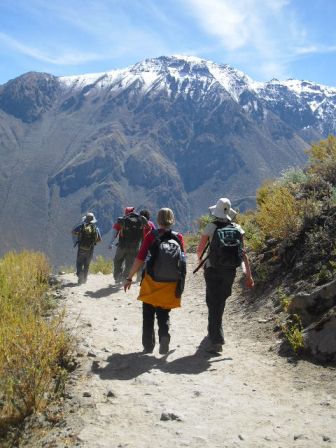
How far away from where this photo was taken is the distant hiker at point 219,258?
7.04 metres

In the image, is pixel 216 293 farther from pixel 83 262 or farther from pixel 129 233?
pixel 83 262

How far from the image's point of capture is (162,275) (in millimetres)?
6797

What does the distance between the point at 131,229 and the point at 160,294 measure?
674cm

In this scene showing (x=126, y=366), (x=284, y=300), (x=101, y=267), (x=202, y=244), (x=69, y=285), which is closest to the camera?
(x=126, y=366)

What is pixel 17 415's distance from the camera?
5039 millimetres

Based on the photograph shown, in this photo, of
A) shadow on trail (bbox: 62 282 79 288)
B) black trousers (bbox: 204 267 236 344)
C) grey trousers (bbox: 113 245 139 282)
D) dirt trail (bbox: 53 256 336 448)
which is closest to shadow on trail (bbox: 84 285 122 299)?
grey trousers (bbox: 113 245 139 282)

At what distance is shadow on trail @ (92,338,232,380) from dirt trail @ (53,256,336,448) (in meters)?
0.01

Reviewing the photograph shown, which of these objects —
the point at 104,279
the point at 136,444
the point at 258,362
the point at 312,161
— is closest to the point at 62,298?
the point at 104,279

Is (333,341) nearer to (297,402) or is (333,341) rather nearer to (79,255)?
(297,402)

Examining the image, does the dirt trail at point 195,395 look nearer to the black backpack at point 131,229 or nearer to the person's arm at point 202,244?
the person's arm at point 202,244

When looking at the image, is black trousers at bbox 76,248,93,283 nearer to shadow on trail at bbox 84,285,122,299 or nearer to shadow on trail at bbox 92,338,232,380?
shadow on trail at bbox 84,285,122,299

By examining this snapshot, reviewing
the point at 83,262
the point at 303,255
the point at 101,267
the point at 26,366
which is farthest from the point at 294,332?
the point at 101,267

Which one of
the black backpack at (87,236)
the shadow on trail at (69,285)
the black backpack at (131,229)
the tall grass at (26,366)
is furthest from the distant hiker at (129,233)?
the tall grass at (26,366)

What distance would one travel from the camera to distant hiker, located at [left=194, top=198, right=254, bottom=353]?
7035 millimetres
